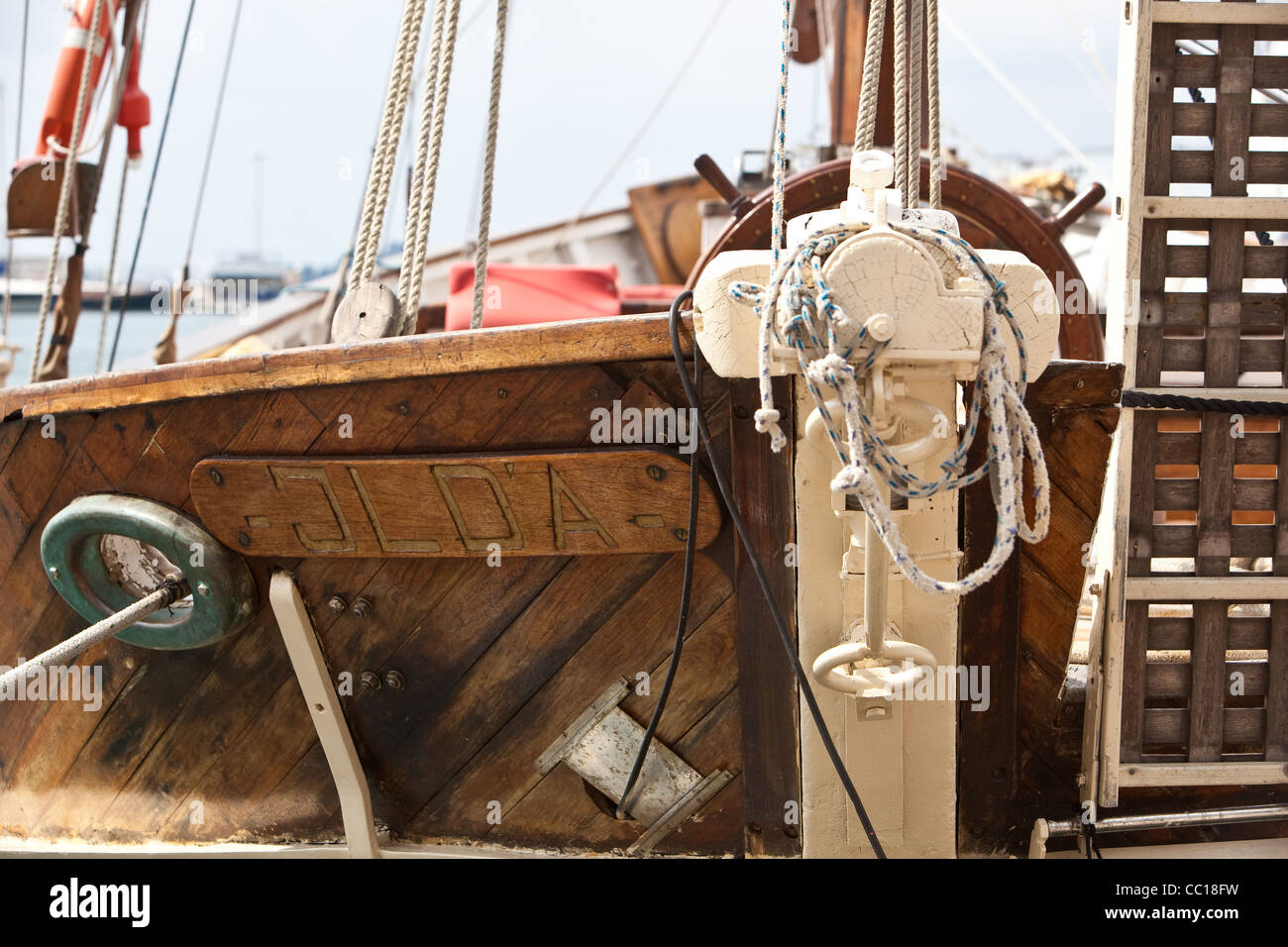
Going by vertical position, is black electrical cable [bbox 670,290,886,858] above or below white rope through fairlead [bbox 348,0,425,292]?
below

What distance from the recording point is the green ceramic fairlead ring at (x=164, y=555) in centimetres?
219

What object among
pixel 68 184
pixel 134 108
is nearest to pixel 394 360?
pixel 68 184

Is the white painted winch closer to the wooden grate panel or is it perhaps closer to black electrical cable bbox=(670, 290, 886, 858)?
black electrical cable bbox=(670, 290, 886, 858)

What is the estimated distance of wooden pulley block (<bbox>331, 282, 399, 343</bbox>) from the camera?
222 centimetres

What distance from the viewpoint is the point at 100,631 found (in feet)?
7.01

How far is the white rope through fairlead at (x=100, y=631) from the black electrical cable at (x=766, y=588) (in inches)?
43.8

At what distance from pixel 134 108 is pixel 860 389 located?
4.44 m

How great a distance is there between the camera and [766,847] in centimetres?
212

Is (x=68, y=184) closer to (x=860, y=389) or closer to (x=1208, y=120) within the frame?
(x=860, y=389)

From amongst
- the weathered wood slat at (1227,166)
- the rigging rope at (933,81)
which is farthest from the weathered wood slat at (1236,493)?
the rigging rope at (933,81)

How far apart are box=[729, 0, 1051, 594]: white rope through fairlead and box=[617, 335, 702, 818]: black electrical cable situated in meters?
0.28

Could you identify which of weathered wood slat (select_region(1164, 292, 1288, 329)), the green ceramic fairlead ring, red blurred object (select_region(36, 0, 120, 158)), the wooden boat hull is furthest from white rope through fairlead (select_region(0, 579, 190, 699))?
red blurred object (select_region(36, 0, 120, 158))

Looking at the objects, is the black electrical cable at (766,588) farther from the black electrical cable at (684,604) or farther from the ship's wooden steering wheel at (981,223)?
the ship's wooden steering wheel at (981,223)

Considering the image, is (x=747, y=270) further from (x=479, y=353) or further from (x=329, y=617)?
(x=329, y=617)
